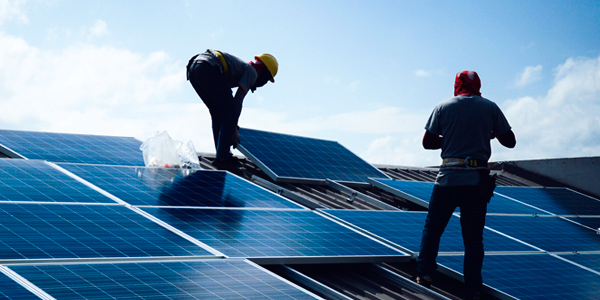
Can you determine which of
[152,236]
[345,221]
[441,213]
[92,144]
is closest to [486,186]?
[441,213]

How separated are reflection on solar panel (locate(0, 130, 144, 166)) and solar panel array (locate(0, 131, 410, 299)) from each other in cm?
20

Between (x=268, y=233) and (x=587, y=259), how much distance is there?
502 centimetres

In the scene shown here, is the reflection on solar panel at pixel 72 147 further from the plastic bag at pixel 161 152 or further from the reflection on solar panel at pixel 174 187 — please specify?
the reflection on solar panel at pixel 174 187

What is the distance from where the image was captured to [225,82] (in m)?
10.8

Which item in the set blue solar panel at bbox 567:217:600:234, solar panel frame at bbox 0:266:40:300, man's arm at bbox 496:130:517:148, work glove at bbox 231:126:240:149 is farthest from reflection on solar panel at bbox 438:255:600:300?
work glove at bbox 231:126:240:149

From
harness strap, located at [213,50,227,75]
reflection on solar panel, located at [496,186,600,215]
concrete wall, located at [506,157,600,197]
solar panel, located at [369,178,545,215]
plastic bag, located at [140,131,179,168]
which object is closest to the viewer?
plastic bag, located at [140,131,179,168]

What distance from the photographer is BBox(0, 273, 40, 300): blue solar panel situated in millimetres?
4098

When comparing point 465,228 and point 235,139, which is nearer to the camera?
point 465,228

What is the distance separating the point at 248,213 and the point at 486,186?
2789 millimetres

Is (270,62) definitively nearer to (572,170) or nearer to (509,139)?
(509,139)

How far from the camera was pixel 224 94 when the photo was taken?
35.0 feet

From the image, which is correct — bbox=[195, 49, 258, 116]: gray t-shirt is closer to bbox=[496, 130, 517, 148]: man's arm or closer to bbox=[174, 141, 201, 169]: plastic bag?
bbox=[174, 141, 201, 169]: plastic bag

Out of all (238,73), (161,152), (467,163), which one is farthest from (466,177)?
(238,73)

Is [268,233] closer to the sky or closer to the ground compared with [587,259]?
closer to the ground
